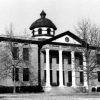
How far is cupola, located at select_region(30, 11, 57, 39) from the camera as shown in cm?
6156

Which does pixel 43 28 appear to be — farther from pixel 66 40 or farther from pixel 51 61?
pixel 51 61

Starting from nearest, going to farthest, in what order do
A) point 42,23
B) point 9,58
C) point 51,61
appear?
point 9,58 → point 51,61 → point 42,23

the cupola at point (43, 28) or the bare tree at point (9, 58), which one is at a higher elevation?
the cupola at point (43, 28)

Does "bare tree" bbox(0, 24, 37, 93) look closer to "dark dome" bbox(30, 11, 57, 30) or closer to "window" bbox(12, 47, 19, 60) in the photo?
"window" bbox(12, 47, 19, 60)

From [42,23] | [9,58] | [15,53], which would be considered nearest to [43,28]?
[42,23]

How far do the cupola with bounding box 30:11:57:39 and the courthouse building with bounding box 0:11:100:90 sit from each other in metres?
0.23

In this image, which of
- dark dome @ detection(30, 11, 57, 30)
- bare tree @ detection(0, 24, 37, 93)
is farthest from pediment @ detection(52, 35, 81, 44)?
bare tree @ detection(0, 24, 37, 93)

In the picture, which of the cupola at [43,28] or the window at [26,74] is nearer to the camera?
the window at [26,74]

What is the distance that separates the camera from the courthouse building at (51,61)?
54.8m

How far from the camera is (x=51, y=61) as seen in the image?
190 ft

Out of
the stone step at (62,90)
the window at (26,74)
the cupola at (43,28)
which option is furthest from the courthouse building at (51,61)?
the stone step at (62,90)

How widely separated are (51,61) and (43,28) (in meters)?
7.68

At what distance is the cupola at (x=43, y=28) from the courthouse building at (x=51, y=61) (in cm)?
23

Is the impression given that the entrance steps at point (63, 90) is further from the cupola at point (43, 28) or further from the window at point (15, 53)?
the cupola at point (43, 28)
